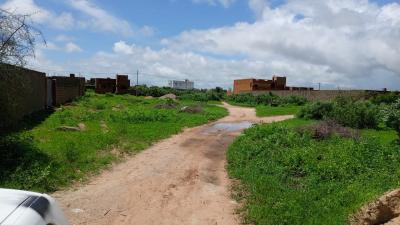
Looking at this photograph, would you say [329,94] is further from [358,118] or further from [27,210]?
[27,210]

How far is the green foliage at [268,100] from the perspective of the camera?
41.4m

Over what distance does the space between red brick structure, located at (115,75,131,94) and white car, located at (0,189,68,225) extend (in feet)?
192

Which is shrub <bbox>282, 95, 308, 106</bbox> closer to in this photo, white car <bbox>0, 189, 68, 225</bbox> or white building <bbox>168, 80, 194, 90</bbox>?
white car <bbox>0, 189, 68, 225</bbox>

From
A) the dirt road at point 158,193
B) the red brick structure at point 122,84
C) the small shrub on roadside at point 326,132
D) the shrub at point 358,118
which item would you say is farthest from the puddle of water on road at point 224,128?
the red brick structure at point 122,84

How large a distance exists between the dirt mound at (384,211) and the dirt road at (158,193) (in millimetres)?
2138

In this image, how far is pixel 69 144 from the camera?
1253 centimetres

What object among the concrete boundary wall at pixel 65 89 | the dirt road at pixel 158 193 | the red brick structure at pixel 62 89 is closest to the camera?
the dirt road at pixel 158 193

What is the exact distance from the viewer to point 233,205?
8406mm

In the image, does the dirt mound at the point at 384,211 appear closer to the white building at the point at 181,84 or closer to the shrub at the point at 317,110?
the shrub at the point at 317,110

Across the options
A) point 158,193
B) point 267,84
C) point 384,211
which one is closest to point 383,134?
point 158,193

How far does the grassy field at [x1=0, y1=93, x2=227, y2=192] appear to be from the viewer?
9.18 m

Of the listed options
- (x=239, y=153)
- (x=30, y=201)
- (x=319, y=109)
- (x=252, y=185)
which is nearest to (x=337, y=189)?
(x=252, y=185)

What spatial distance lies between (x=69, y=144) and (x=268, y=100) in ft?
109

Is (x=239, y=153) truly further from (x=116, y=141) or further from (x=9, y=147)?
(x=9, y=147)
